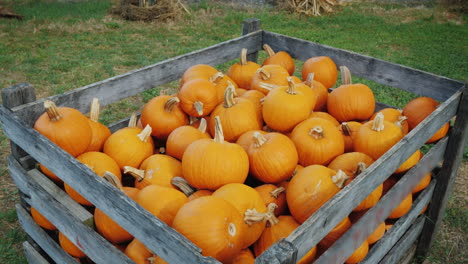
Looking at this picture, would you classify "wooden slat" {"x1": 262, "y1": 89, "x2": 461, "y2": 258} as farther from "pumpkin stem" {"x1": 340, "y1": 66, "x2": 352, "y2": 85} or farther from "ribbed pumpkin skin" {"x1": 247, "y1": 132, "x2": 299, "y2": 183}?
"pumpkin stem" {"x1": 340, "y1": 66, "x2": 352, "y2": 85}

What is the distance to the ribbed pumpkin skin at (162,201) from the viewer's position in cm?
211

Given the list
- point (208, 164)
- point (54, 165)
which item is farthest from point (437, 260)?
point (54, 165)

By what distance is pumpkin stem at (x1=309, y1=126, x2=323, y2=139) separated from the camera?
2499 millimetres

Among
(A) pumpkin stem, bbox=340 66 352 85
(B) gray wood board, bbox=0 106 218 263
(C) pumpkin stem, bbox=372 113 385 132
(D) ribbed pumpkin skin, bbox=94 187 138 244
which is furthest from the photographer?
(A) pumpkin stem, bbox=340 66 352 85

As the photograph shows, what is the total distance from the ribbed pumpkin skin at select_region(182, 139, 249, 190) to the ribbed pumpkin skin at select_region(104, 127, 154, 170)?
1.34ft

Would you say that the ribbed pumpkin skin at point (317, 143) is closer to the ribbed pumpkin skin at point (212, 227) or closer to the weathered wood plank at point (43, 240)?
the ribbed pumpkin skin at point (212, 227)

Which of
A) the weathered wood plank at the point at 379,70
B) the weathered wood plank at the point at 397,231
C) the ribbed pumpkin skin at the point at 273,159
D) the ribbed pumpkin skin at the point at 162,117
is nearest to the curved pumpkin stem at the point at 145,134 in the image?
the ribbed pumpkin skin at the point at 162,117

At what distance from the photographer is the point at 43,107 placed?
254 centimetres

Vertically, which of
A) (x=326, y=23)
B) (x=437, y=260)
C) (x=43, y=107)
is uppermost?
(x=43, y=107)

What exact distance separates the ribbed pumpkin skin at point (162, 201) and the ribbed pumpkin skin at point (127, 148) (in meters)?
0.42

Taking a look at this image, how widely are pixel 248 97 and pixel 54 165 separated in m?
1.26

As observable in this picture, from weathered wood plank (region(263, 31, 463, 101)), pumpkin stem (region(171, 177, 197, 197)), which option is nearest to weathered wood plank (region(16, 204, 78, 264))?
pumpkin stem (region(171, 177, 197, 197))

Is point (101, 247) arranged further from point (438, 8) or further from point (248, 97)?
point (438, 8)

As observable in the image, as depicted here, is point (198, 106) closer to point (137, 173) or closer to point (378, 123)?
point (137, 173)
